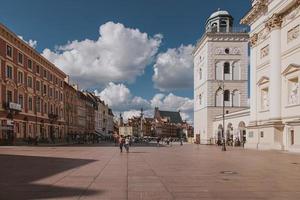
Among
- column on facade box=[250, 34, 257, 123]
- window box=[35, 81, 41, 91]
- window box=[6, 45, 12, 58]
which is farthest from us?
window box=[35, 81, 41, 91]

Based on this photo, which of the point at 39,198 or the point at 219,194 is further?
the point at 219,194

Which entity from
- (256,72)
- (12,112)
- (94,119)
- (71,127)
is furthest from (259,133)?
(94,119)

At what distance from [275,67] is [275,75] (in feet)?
2.54

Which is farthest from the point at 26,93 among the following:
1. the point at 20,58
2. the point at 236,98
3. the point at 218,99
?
the point at 236,98

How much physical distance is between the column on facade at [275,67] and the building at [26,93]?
31291 mm

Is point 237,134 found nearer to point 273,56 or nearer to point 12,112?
point 273,56

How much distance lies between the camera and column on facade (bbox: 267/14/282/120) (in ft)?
125

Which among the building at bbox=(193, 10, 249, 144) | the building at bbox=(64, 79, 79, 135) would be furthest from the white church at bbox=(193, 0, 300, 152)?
the building at bbox=(64, 79, 79, 135)

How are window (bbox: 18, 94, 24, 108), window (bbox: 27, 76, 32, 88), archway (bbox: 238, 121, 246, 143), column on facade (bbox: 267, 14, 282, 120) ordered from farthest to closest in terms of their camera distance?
1. window (bbox: 27, 76, 32, 88)
2. archway (bbox: 238, 121, 246, 143)
3. window (bbox: 18, 94, 24, 108)
4. column on facade (bbox: 267, 14, 282, 120)

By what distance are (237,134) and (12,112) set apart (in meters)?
32.0

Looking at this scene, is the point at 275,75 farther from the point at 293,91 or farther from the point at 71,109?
the point at 71,109

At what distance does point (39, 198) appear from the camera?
962 centimetres

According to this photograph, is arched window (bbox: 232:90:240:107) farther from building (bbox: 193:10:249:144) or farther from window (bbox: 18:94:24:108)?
window (bbox: 18:94:24:108)

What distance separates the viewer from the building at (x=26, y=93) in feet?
162
